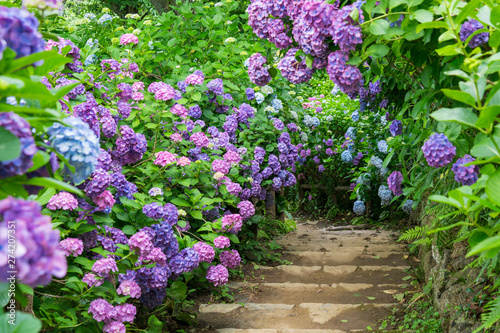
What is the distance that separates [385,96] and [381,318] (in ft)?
4.67

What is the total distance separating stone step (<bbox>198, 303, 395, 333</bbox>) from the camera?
114 inches

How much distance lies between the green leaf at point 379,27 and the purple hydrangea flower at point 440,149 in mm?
393

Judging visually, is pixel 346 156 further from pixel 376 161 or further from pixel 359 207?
pixel 376 161

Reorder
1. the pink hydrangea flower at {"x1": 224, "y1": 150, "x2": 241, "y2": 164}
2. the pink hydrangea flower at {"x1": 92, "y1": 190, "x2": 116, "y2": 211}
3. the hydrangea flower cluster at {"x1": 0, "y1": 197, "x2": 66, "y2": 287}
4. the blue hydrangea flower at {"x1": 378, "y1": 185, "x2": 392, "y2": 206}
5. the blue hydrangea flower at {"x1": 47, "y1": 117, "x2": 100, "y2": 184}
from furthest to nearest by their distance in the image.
→ 1. the blue hydrangea flower at {"x1": 378, "y1": 185, "x2": 392, "y2": 206}
2. the pink hydrangea flower at {"x1": 224, "y1": 150, "x2": 241, "y2": 164}
3. the pink hydrangea flower at {"x1": 92, "y1": 190, "x2": 116, "y2": 211}
4. the blue hydrangea flower at {"x1": 47, "y1": 117, "x2": 100, "y2": 184}
5. the hydrangea flower cluster at {"x1": 0, "y1": 197, "x2": 66, "y2": 287}

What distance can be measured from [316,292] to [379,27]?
93.9 inches

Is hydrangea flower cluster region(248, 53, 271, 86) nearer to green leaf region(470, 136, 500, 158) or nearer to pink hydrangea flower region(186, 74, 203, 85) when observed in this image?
pink hydrangea flower region(186, 74, 203, 85)

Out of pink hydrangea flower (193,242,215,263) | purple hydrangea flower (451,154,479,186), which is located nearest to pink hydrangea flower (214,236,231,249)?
pink hydrangea flower (193,242,215,263)

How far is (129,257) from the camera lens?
2.08m

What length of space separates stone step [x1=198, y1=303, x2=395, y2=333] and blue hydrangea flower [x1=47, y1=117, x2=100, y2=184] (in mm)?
2213

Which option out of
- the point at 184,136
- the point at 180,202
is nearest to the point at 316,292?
the point at 180,202

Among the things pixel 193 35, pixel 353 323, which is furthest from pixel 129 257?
pixel 193 35

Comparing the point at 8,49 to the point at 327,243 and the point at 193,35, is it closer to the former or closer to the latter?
the point at 193,35

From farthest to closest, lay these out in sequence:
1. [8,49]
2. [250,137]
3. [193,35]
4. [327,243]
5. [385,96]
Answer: [327,243] < [193,35] < [250,137] < [385,96] < [8,49]

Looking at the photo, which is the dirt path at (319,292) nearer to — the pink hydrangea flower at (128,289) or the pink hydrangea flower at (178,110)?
the pink hydrangea flower at (128,289)
